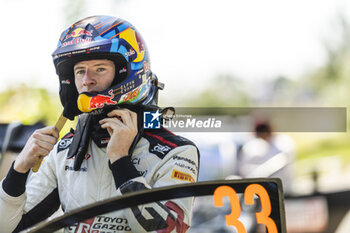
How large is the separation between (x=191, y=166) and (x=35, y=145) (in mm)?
443

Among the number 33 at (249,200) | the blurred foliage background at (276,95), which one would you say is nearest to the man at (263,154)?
the blurred foliage background at (276,95)

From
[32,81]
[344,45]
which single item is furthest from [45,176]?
[344,45]

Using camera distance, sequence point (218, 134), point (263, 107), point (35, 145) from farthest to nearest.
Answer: point (263, 107), point (218, 134), point (35, 145)

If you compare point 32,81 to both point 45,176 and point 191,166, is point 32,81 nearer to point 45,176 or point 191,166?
point 45,176

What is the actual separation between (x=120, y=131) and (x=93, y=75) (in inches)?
8.6

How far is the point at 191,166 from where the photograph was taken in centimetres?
137

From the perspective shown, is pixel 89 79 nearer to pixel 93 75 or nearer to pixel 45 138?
pixel 93 75

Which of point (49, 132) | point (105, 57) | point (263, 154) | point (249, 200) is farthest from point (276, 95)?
point (249, 200)

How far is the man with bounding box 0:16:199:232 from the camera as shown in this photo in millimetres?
1361

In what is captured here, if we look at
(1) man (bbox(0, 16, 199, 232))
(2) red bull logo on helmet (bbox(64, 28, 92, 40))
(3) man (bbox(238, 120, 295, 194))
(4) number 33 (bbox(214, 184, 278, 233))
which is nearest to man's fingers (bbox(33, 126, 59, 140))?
(1) man (bbox(0, 16, 199, 232))

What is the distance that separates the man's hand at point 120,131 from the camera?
4.36 feet

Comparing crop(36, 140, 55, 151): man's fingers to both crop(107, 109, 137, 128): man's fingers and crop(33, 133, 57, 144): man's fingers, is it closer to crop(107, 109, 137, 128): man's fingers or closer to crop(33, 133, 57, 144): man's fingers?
crop(33, 133, 57, 144): man's fingers

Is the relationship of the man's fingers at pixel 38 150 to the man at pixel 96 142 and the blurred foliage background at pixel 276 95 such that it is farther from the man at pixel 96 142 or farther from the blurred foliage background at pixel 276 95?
the blurred foliage background at pixel 276 95

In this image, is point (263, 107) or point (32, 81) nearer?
point (32, 81)
